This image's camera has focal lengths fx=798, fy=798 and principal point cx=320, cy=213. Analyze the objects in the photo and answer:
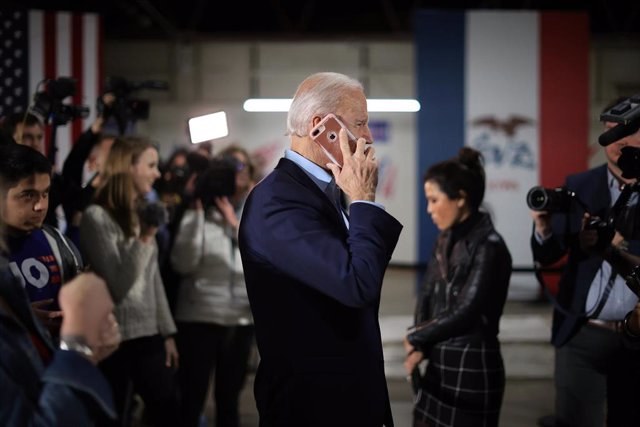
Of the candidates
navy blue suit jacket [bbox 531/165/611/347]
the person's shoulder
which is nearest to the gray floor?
navy blue suit jacket [bbox 531/165/611/347]

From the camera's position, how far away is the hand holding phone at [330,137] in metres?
1.83

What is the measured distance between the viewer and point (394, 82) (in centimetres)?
1180

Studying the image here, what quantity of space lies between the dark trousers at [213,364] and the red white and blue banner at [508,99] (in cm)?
300

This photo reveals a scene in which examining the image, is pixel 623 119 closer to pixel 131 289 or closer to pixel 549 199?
pixel 549 199

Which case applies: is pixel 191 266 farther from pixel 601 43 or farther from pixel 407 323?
pixel 601 43

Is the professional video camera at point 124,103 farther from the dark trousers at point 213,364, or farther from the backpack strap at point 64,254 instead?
the backpack strap at point 64,254

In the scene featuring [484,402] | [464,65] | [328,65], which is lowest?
[484,402]

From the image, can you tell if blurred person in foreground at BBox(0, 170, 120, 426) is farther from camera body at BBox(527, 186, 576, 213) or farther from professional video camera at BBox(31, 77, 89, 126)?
professional video camera at BBox(31, 77, 89, 126)

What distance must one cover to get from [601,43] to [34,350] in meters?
11.4

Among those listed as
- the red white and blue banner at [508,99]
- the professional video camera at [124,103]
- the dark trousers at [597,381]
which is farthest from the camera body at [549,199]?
→ the red white and blue banner at [508,99]

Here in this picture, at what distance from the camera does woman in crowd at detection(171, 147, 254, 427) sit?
12.6 feet

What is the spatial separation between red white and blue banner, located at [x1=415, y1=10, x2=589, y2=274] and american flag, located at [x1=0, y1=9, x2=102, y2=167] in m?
2.86

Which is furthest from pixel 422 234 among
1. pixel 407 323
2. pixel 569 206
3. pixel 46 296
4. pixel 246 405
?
pixel 46 296

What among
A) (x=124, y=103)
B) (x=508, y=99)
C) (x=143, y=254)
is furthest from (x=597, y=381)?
(x=508, y=99)
